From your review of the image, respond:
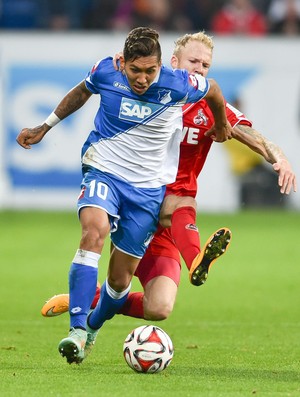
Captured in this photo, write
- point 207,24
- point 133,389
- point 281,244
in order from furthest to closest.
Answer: point 207,24 < point 281,244 < point 133,389

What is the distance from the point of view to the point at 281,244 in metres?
15.9

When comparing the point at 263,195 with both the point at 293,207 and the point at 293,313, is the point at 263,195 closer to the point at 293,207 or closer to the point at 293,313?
the point at 293,207

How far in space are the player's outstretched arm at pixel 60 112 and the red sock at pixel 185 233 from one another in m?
1.06

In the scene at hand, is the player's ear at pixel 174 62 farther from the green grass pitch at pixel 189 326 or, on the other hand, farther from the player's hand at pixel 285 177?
the green grass pitch at pixel 189 326

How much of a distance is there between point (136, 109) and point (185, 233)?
1.00 metres

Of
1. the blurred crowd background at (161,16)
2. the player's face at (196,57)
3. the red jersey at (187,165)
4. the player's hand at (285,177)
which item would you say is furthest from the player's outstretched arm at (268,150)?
the blurred crowd background at (161,16)

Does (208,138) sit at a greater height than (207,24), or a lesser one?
greater

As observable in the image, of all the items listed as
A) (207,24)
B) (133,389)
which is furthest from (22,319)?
(207,24)

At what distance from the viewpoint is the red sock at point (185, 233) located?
7.89 m

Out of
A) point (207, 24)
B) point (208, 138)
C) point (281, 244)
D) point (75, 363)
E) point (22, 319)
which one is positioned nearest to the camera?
point (75, 363)

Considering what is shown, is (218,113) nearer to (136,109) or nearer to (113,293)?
(136,109)

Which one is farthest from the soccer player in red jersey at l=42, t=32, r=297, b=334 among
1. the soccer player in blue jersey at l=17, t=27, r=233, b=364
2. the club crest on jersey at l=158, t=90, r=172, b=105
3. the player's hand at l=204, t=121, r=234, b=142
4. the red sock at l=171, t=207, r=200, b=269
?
the club crest on jersey at l=158, t=90, r=172, b=105

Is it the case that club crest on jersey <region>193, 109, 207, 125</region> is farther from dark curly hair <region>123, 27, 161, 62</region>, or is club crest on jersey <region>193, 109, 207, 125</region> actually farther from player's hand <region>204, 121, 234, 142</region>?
dark curly hair <region>123, 27, 161, 62</region>

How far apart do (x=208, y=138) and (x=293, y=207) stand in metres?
12.1
